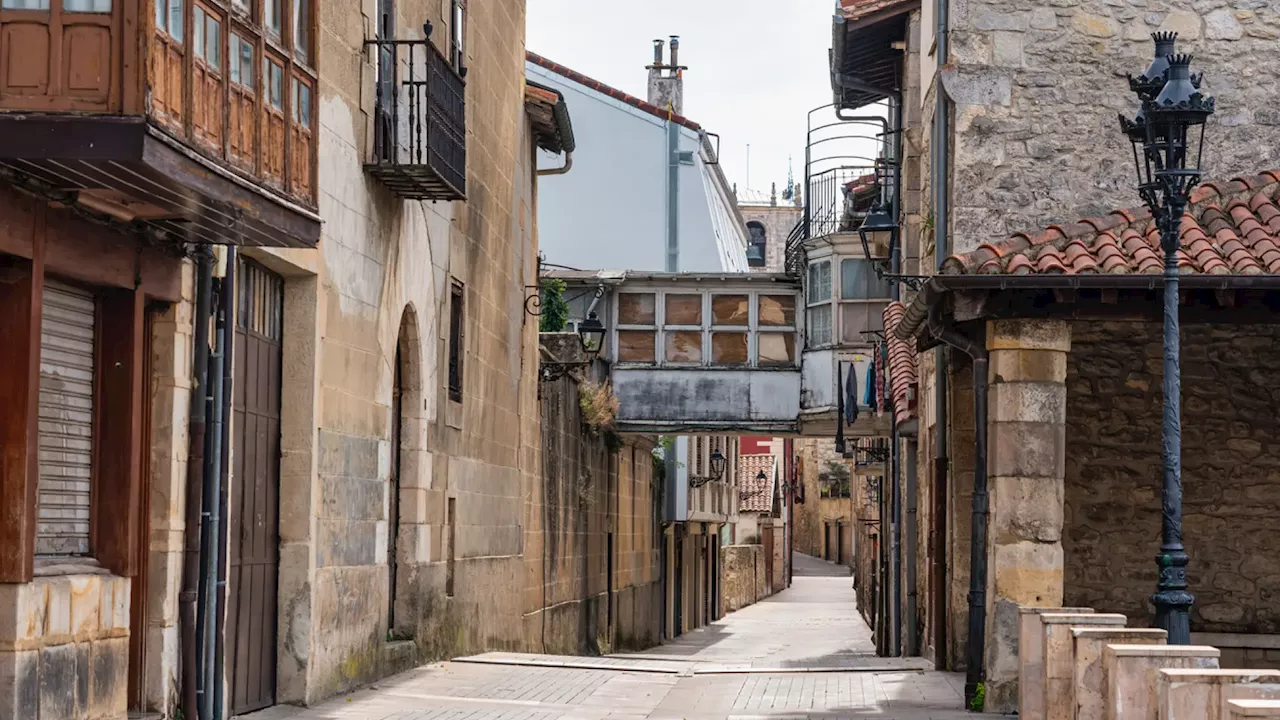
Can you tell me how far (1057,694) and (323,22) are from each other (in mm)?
7049

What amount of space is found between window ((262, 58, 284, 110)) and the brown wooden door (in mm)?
1664

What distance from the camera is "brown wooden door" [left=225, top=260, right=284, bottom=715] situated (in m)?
12.6

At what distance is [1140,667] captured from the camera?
29.0 ft

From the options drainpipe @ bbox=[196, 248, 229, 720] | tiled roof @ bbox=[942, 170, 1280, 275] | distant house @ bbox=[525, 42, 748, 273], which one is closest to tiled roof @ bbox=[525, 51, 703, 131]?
distant house @ bbox=[525, 42, 748, 273]

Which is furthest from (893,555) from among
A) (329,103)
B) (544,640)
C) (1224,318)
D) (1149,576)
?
(329,103)

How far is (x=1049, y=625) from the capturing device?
1088 centimetres

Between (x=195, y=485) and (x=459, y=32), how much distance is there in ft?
28.4

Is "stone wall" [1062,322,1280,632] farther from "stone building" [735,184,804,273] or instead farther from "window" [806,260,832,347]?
"stone building" [735,184,804,273]

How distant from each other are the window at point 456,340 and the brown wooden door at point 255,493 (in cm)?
531

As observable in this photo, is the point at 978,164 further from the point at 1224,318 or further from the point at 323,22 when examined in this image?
the point at 323,22

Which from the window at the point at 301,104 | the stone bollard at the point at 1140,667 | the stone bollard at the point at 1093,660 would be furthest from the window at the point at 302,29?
the stone bollard at the point at 1140,667

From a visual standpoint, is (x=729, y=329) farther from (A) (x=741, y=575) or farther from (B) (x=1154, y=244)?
(A) (x=741, y=575)

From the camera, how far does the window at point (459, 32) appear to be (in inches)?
736

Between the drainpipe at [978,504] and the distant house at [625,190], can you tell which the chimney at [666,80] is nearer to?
the distant house at [625,190]
